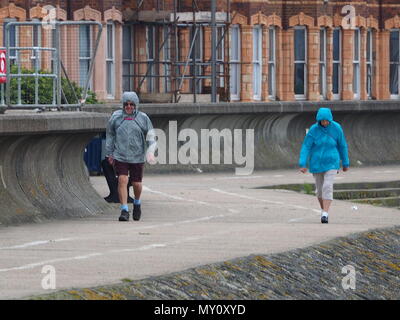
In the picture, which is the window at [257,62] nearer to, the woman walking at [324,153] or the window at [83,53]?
the window at [83,53]

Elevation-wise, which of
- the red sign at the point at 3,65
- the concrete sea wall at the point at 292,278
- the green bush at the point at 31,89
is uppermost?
the red sign at the point at 3,65

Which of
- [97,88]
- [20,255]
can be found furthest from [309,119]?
[20,255]

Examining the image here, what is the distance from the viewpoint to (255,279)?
564 inches

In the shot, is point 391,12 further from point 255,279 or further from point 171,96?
point 255,279

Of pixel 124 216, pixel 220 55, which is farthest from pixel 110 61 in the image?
pixel 124 216

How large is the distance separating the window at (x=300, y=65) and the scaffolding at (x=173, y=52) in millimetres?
4681

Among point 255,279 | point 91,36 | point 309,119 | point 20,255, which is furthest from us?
point 309,119

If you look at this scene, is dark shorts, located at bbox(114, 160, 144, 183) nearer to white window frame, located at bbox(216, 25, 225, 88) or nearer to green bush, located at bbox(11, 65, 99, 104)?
green bush, located at bbox(11, 65, 99, 104)

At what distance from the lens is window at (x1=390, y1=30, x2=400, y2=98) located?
56156mm

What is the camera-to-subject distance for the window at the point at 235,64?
49.9 meters

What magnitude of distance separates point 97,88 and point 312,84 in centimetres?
1114

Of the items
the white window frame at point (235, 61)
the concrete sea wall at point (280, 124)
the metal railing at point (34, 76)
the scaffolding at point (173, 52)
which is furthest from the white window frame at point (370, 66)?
the metal railing at point (34, 76)

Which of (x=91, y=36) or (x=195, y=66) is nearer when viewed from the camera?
(x=91, y=36)

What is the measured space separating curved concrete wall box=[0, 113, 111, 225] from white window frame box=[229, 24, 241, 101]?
28.3 meters
